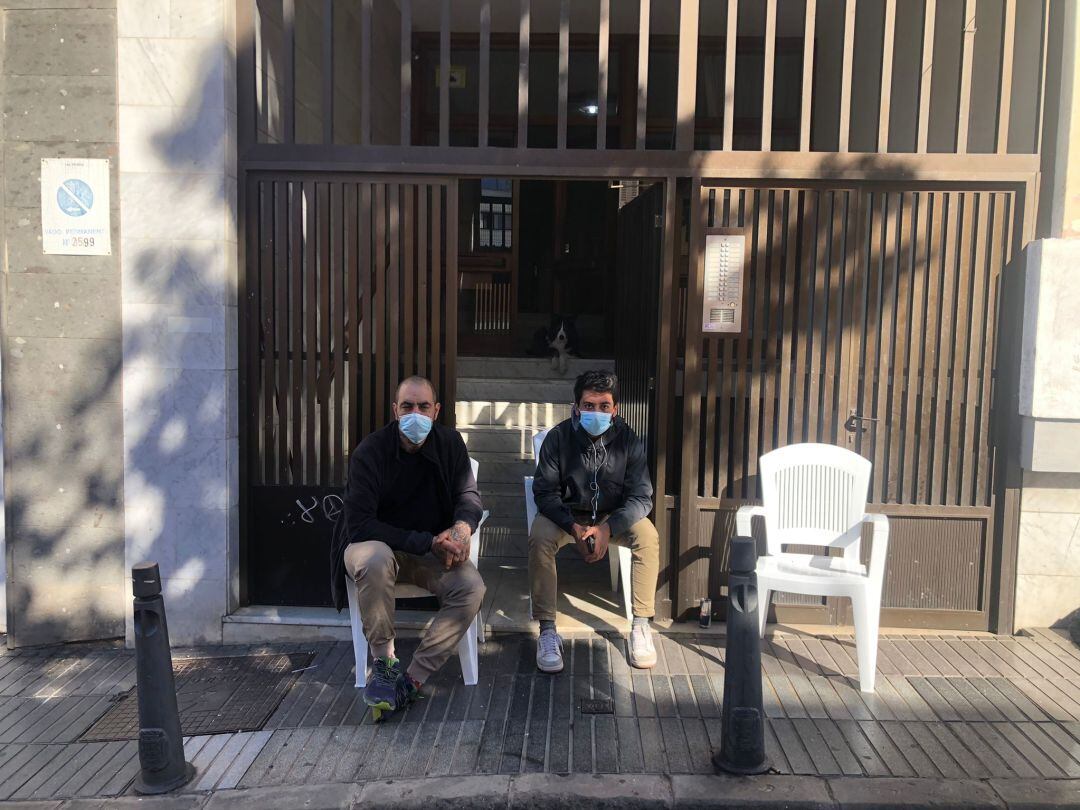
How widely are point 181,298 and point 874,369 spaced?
12.9 ft

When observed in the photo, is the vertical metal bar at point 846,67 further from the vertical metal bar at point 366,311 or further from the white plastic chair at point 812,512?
the vertical metal bar at point 366,311

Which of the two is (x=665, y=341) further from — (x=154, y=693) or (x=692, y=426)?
(x=154, y=693)

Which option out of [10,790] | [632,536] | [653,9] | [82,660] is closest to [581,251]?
[653,9]

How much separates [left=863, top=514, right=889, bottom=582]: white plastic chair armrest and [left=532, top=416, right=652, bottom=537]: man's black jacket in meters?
1.14

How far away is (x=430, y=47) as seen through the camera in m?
8.54

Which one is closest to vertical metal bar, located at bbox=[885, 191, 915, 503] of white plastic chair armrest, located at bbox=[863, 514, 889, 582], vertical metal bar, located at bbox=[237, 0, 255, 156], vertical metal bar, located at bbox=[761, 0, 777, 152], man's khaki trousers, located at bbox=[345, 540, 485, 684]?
white plastic chair armrest, located at bbox=[863, 514, 889, 582]

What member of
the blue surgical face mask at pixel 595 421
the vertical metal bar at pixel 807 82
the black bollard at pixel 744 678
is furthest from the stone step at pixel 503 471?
the black bollard at pixel 744 678

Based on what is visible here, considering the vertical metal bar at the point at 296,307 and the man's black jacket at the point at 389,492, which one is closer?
the man's black jacket at the point at 389,492

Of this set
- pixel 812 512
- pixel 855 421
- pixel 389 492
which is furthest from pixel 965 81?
pixel 389 492

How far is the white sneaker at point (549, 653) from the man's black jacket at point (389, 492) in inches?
28.3

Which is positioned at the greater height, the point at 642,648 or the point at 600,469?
the point at 600,469

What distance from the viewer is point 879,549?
4.02m

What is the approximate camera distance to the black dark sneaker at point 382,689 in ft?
11.9

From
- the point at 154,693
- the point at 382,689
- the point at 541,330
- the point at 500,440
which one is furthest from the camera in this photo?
the point at 541,330
